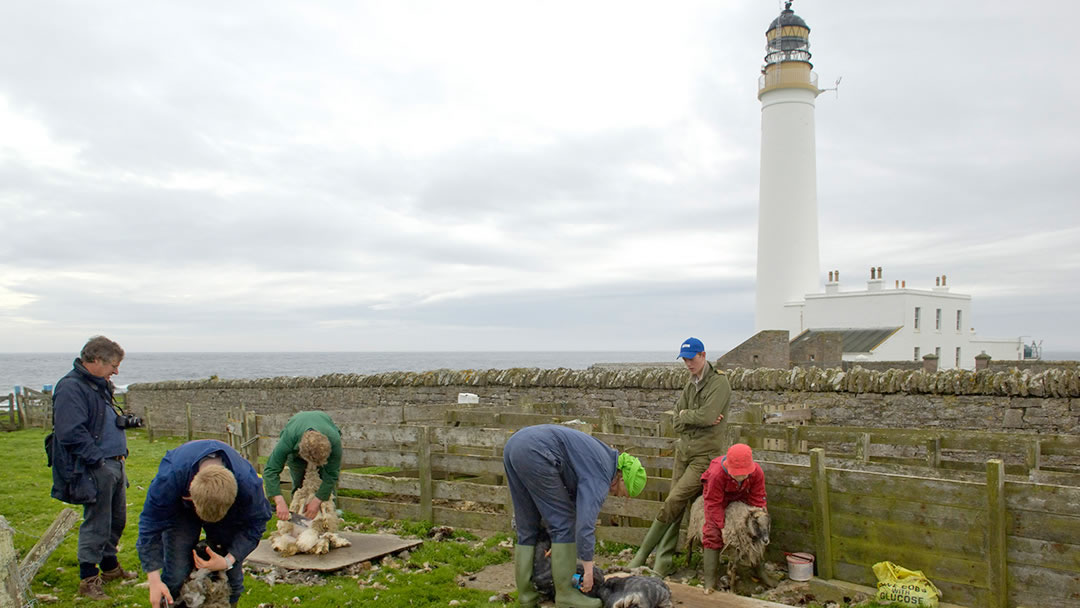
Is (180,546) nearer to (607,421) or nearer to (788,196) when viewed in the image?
(607,421)

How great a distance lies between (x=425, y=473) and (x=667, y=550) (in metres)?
3.35

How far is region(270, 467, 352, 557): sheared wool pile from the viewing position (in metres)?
7.66

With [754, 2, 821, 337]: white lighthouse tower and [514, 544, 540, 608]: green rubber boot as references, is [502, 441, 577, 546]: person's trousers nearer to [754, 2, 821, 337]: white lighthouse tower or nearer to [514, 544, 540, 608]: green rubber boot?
[514, 544, 540, 608]: green rubber boot

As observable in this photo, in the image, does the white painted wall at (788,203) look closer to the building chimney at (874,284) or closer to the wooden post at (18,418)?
the building chimney at (874,284)

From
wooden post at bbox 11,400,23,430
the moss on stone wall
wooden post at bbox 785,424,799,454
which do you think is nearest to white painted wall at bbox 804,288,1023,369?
the moss on stone wall

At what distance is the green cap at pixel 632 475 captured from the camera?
5.48 metres

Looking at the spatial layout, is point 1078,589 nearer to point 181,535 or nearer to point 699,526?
point 699,526

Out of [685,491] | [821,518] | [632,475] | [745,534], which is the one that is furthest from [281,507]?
[821,518]

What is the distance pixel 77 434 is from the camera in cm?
629

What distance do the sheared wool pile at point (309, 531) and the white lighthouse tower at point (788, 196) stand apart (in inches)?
1239

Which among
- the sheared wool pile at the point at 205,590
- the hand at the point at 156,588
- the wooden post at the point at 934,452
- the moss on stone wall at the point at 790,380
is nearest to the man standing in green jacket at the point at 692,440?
the wooden post at the point at 934,452

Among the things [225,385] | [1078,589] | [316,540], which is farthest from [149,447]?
[1078,589]

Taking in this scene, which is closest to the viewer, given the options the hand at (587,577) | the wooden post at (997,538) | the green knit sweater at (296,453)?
the hand at (587,577)

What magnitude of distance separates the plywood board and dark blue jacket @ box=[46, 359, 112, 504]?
183 cm
